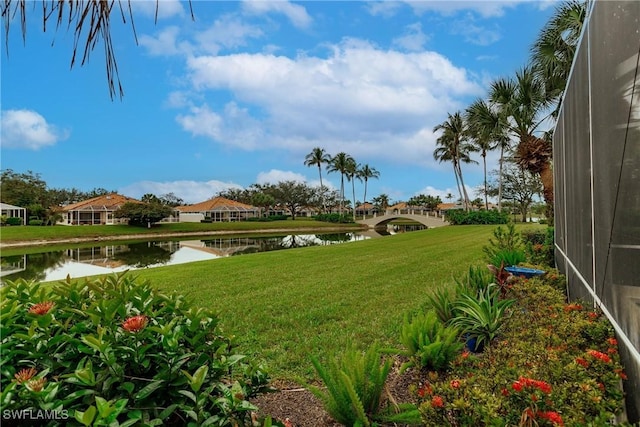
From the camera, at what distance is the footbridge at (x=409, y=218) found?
37438 mm

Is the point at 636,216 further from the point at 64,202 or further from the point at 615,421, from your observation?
the point at 64,202

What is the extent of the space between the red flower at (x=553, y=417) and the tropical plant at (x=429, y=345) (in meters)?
1.13

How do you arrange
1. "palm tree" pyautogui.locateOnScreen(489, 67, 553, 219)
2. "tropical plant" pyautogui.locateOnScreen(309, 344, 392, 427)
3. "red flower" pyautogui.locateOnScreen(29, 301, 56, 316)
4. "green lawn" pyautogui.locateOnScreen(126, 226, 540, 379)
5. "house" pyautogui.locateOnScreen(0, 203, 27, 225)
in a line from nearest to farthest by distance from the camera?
"red flower" pyautogui.locateOnScreen(29, 301, 56, 316) → "tropical plant" pyautogui.locateOnScreen(309, 344, 392, 427) → "green lawn" pyautogui.locateOnScreen(126, 226, 540, 379) → "palm tree" pyautogui.locateOnScreen(489, 67, 553, 219) → "house" pyautogui.locateOnScreen(0, 203, 27, 225)

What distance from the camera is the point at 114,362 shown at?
1413mm

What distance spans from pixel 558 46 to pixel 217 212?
5632 cm

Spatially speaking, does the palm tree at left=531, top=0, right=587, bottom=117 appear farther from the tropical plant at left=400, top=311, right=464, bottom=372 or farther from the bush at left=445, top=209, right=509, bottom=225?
the bush at left=445, top=209, right=509, bottom=225

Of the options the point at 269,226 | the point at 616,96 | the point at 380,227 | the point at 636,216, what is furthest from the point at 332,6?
the point at 380,227

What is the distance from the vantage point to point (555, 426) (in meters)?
1.39

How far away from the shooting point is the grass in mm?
29312

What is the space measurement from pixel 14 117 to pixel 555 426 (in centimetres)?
224

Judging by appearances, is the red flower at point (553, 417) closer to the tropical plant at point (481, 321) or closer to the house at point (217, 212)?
the tropical plant at point (481, 321)

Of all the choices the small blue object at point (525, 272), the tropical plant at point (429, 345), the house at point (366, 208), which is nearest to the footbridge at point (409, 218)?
the house at point (366, 208)

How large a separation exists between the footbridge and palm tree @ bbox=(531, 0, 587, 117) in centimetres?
2394

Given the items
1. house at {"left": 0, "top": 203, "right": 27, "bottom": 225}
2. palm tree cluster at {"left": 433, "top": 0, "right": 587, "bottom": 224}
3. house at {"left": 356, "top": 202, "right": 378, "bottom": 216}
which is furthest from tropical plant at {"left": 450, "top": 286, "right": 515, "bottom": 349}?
house at {"left": 356, "top": 202, "right": 378, "bottom": 216}
